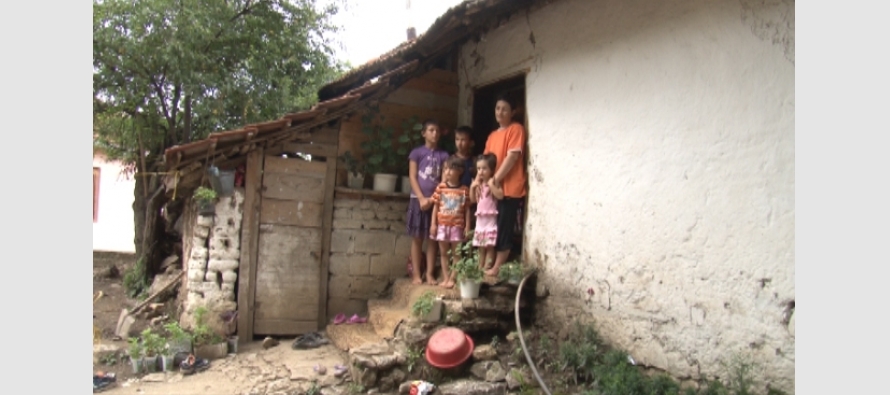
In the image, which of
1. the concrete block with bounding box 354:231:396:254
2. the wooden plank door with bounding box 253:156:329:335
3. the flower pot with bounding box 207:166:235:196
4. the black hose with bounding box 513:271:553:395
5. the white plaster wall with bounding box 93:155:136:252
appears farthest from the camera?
the white plaster wall with bounding box 93:155:136:252

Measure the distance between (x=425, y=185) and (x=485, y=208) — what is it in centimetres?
107

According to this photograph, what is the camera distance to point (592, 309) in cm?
511

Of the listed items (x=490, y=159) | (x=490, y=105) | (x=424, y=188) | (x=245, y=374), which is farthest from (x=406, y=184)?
(x=245, y=374)

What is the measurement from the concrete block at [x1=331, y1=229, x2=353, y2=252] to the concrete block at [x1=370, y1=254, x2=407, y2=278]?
37cm

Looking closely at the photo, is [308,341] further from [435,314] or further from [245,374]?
[435,314]

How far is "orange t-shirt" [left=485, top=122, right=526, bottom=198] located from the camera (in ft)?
19.5

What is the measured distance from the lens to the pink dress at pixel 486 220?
5.77 metres

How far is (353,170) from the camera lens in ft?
23.7

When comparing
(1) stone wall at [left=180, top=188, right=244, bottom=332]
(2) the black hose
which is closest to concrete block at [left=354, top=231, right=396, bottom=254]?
(1) stone wall at [left=180, top=188, right=244, bottom=332]

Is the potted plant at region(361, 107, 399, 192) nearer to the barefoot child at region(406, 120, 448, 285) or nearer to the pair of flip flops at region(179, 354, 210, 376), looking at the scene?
the barefoot child at region(406, 120, 448, 285)

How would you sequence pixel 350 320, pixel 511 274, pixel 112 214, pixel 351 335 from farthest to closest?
pixel 112 214 → pixel 350 320 → pixel 351 335 → pixel 511 274

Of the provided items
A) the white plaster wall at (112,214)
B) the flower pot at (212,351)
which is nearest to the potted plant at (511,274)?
the flower pot at (212,351)

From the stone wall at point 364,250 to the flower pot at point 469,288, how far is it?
2.05m

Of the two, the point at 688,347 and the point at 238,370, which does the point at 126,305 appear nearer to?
the point at 238,370
